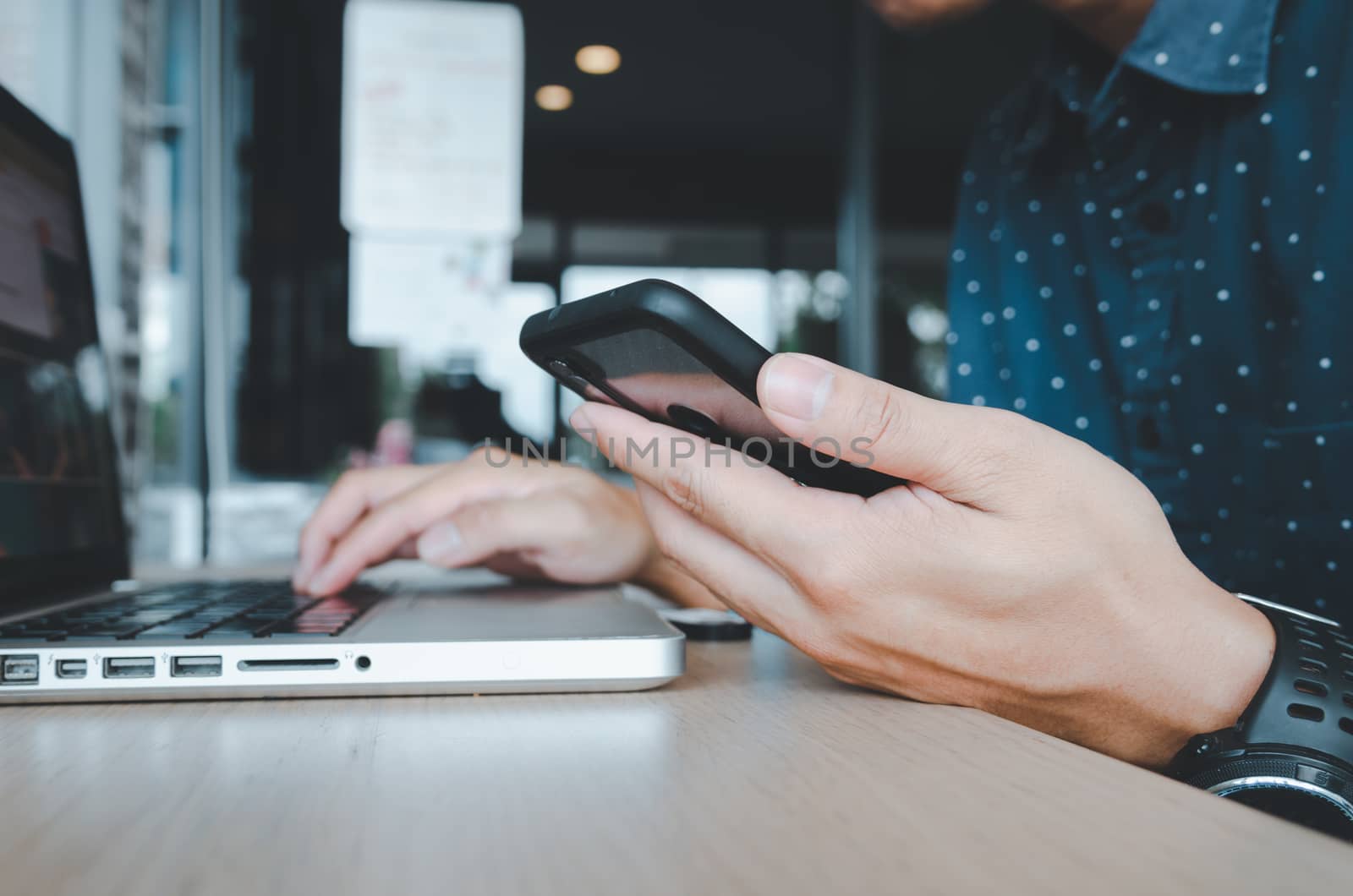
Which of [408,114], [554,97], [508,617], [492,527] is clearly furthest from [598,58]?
[508,617]

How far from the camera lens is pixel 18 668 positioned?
372 mm

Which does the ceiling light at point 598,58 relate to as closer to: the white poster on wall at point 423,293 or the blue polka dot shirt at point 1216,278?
the white poster on wall at point 423,293

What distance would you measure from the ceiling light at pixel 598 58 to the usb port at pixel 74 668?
265 centimetres

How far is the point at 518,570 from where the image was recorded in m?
0.71

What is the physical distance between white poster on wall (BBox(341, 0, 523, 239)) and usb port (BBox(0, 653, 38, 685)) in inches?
80.9

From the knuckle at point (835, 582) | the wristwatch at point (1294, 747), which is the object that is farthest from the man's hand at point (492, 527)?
the wristwatch at point (1294, 747)

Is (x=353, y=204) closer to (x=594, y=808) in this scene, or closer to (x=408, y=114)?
(x=408, y=114)

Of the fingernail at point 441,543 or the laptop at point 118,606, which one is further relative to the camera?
the fingernail at point 441,543

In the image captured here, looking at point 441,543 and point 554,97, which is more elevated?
point 554,97

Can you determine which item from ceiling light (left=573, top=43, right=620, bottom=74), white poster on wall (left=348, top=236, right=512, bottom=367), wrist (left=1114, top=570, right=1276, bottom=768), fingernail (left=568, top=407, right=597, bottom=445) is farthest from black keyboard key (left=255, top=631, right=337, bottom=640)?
ceiling light (left=573, top=43, right=620, bottom=74)

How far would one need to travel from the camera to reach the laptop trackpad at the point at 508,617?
0.42 metres

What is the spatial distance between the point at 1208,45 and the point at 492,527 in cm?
72

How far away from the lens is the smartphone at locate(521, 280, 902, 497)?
0.34 meters

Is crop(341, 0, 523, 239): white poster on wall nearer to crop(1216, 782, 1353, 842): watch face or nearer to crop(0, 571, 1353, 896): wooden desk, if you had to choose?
crop(0, 571, 1353, 896): wooden desk
